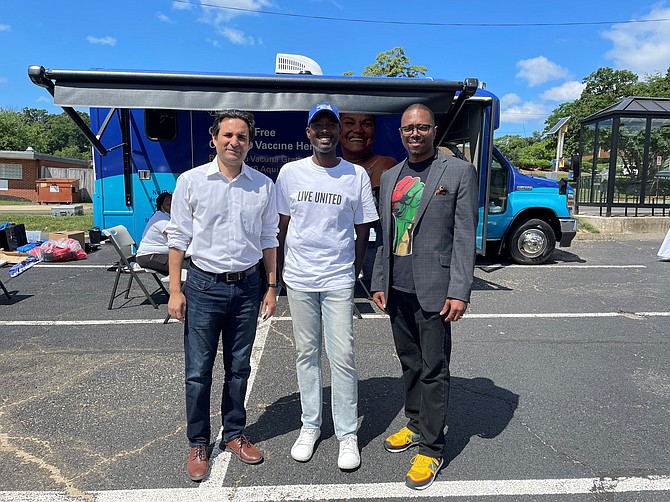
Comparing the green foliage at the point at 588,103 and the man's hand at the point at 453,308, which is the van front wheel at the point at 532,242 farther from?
the green foliage at the point at 588,103

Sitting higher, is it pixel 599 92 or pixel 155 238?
pixel 599 92

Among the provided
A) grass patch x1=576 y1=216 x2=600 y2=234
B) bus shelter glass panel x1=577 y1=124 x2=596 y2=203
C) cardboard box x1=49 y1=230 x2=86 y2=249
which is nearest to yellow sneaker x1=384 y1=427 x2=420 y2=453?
cardboard box x1=49 y1=230 x2=86 y2=249

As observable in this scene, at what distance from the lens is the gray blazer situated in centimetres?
267

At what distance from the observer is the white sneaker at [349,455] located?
111 inches

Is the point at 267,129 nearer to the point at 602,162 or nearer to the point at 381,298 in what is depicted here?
the point at 381,298

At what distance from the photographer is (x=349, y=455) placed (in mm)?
2846

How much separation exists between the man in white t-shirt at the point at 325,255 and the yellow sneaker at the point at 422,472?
308 mm

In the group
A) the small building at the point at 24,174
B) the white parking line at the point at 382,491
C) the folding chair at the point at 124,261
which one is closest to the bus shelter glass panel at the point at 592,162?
the folding chair at the point at 124,261

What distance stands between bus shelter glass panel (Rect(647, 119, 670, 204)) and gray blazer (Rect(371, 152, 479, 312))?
1331 cm

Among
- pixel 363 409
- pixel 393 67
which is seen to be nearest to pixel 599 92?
pixel 393 67

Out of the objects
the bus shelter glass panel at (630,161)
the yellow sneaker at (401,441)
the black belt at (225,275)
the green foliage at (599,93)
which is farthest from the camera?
the green foliage at (599,93)

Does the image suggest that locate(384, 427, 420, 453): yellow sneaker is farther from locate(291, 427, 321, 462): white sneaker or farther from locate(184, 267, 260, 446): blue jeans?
locate(184, 267, 260, 446): blue jeans

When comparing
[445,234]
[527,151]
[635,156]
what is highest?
[527,151]

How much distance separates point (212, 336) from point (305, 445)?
0.85 meters
